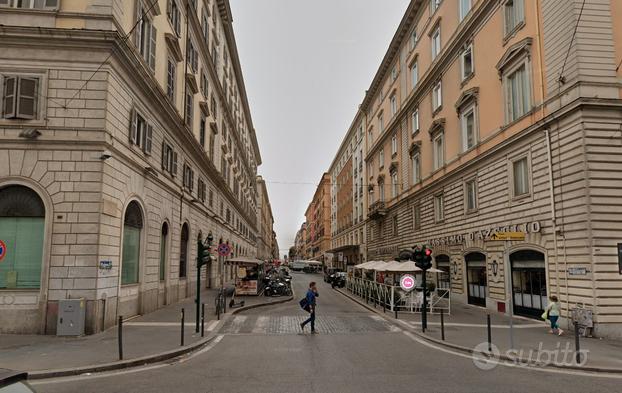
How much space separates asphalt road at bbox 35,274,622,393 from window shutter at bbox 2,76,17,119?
880cm

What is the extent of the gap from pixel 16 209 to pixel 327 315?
11859 millimetres

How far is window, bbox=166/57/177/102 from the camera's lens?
69.7 ft

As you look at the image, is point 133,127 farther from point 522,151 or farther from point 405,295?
point 522,151

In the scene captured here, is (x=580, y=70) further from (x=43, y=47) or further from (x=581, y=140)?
(x=43, y=47)

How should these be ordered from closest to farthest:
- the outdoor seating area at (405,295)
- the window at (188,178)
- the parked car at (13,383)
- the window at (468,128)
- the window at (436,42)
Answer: the parked car at (13,383)
the outdoor seating area at (405,295)
the window at (468,128)
the window at (188,178)
the window at (436,42)

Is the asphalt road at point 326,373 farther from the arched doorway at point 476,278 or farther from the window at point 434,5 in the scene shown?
the window at point 434,5

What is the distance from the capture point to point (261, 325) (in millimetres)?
16484

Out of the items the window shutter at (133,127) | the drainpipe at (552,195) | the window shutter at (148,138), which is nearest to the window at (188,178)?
the window shutter at (148,138)

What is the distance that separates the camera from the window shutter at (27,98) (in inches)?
550

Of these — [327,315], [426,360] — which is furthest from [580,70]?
[327,315]

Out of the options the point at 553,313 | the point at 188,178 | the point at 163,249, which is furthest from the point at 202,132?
the point at 553,313

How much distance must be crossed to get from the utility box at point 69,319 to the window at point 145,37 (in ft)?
29.6

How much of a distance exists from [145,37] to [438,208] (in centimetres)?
2025
